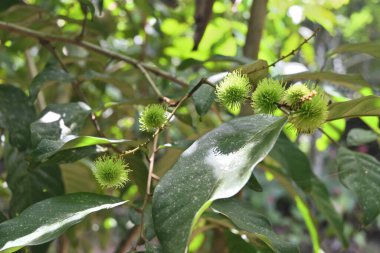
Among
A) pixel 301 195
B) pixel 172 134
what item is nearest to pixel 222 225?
pixel 301 195

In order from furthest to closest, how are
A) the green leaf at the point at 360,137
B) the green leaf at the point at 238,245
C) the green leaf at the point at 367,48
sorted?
the green leaf at the point at 360,137 < the green leaf at the point at 367,48 < the green leaf at the point at 238,245

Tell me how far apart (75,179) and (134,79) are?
0.53 meters

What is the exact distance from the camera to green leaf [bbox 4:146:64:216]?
2.90ft

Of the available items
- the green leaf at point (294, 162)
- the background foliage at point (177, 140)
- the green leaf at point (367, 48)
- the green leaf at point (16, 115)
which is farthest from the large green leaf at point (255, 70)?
the green leaf at point (16, 115)

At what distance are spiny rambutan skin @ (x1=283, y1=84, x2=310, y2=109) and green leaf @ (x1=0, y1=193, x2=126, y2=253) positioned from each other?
0.25 m

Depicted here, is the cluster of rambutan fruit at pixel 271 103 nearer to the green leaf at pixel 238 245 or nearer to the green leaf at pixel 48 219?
the green leaf at pixel 48 219

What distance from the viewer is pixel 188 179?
0.56m

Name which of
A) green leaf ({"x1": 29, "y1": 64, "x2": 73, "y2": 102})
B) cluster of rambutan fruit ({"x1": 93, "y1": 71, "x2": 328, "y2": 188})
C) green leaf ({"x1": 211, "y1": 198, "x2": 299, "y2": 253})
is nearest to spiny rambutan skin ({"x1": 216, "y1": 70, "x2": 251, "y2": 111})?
cluster of rambutan fruit ({"x1": 93, "y1": 71, "x2": 328, "y2": 188})

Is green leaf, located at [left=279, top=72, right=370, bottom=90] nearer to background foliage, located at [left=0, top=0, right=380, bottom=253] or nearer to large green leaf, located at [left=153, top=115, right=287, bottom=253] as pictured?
background foliage, located at [left=0, top=0, right=380, bottom=253]

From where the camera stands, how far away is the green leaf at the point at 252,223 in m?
0.54

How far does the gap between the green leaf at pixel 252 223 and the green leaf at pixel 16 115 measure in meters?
0.45

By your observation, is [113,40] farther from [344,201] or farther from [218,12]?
[344,201]

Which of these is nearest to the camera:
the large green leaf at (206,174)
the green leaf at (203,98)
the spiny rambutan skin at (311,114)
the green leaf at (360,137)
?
the large green leaf at (206,174)

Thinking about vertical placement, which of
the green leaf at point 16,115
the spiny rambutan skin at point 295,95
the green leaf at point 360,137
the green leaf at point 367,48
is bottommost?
the green leaf at point 360,137
